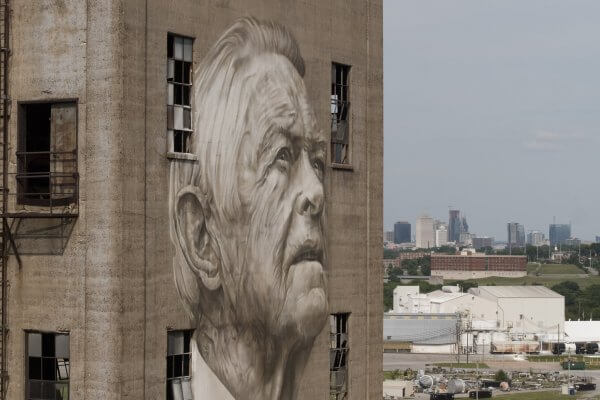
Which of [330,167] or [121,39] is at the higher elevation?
[121,39]

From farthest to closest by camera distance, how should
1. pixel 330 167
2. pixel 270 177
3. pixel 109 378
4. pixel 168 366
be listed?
pixel 330 167 → pixel 270 177 → pixel 168 366 → pixel 109 378

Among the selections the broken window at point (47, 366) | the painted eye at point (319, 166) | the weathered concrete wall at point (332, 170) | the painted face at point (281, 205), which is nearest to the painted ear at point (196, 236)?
the weathered concrete wall at point (332, 170)

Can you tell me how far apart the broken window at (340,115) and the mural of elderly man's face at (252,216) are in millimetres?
1244

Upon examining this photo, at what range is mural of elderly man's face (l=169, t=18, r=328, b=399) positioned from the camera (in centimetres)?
2289

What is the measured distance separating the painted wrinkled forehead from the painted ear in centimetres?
209

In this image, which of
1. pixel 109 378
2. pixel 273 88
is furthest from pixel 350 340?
pixel 109 378

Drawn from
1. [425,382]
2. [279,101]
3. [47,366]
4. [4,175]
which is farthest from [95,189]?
[425,382]

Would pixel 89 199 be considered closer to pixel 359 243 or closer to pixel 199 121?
pixel 199 121

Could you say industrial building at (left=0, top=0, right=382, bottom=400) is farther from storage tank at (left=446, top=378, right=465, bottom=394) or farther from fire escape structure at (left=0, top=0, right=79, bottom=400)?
storage tank at (left=446, top=378, right=465, bottom=394)

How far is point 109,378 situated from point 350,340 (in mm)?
8579

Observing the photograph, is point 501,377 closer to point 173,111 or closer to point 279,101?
point 279,101

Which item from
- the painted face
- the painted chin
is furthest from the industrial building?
the painted chin

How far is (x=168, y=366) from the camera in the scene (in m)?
22.2

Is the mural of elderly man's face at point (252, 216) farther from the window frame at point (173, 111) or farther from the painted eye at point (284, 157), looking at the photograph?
the window frame at point (173, 111)
